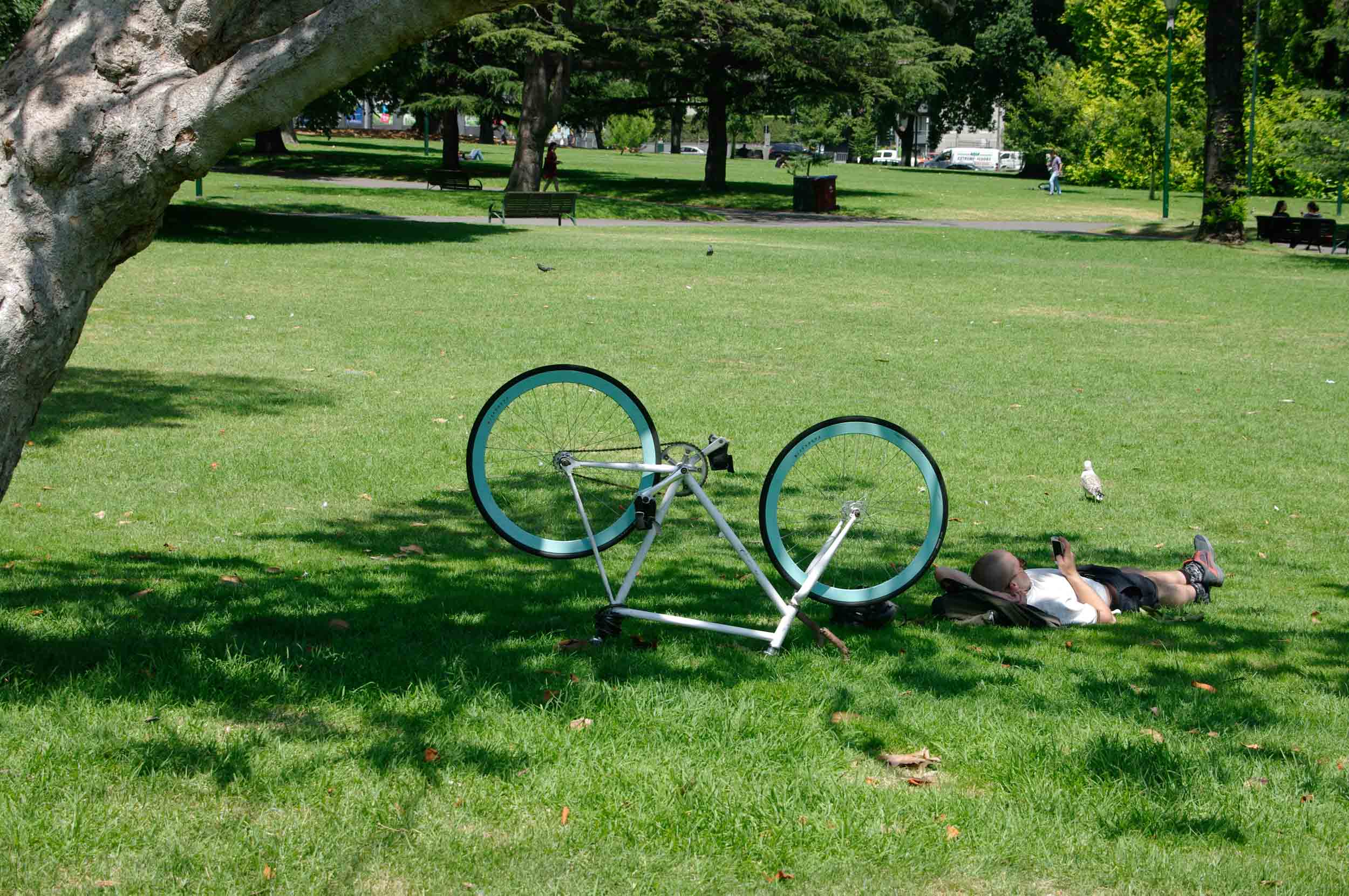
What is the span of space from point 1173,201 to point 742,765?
56.6 m

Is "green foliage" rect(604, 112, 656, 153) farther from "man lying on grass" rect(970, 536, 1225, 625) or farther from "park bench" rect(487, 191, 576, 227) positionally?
"man lying on grass" rect(970, 536, 1225, 625)

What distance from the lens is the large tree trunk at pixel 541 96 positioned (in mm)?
36125

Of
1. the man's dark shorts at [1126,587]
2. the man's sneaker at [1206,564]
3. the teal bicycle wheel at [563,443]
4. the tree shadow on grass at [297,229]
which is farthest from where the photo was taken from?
the tree shadow on grass at [297,229]

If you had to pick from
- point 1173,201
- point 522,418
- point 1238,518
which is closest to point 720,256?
point 1238,518

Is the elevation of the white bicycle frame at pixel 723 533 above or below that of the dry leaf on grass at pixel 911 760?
above

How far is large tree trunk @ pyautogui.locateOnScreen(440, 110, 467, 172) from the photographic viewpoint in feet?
164

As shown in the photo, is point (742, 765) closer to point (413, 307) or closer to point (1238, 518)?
point (1238, 518)

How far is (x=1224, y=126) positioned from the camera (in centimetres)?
3180

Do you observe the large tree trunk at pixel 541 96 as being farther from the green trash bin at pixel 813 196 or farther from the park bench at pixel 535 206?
the green trash bin at pixel 813 196

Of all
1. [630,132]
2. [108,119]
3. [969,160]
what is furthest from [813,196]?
[630,132]

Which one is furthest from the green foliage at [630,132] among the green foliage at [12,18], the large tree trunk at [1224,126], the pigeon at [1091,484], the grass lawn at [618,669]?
the pigeon at [1091,484]

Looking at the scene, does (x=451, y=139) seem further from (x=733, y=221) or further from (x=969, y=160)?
(x=969, y=160)

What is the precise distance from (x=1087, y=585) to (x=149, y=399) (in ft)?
28.2

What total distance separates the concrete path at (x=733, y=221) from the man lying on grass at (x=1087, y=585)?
2712cm
